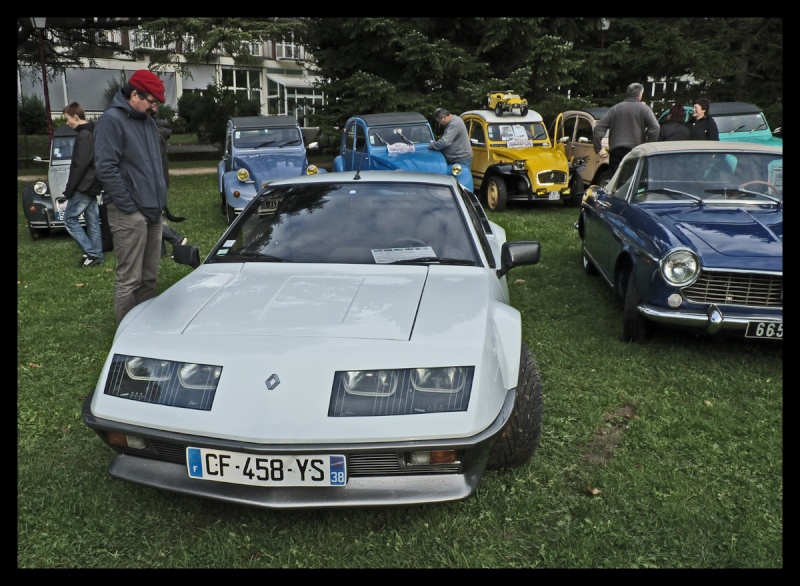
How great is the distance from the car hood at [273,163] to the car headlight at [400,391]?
876cm

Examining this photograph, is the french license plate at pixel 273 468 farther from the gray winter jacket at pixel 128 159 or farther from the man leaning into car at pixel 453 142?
the man leaning into car at pixel 453 142

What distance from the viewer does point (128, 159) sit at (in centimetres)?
477

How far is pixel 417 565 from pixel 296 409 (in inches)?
30.9

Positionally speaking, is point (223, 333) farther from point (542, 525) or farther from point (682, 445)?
point (682, 445)

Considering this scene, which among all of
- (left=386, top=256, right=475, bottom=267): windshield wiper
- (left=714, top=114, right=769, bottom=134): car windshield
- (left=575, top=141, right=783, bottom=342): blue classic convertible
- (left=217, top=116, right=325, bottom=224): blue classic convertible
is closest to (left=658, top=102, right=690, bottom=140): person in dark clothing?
(left=575, top=141, right=783, bottom=342): blue classic convertible

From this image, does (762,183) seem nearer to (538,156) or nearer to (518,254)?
(518,254)

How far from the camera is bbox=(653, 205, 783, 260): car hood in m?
4.44

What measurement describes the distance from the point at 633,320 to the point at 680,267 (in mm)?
587

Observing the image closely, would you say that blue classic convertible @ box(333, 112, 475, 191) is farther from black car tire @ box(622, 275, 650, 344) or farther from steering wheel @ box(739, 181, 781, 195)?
black car tire @ box(622, 275, 650, 344)

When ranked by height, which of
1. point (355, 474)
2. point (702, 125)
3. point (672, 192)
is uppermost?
point (702, 125)

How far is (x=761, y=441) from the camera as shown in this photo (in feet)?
11.8

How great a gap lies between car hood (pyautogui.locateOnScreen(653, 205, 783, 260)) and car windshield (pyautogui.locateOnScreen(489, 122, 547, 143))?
7.72 meters

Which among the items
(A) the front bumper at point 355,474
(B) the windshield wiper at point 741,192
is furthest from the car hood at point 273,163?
(A) the front bumper at point 355,474

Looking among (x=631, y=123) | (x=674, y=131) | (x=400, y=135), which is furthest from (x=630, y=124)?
(x=400, y=135)
